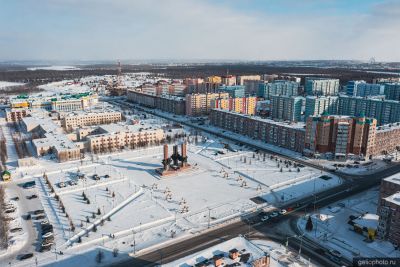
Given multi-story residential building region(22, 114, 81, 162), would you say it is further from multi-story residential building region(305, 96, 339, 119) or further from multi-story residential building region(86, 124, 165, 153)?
multi-story residential building region(305, 96, 339, 119)

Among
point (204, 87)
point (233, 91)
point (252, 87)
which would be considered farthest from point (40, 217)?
point (252, 87)

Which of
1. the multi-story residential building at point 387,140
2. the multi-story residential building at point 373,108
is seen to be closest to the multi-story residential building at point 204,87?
the multi-story residential building at point 373,108

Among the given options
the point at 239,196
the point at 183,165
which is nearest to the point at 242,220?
the point at 239,196

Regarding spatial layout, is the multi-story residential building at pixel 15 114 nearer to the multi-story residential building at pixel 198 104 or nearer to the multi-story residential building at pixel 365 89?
the multi-story residential building at pixel 198 104

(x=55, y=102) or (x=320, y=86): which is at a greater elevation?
(x=320, y=86)

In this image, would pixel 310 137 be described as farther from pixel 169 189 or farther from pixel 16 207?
pixel 16 207

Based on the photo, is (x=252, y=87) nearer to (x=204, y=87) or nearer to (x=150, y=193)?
(x=204, y=87)
